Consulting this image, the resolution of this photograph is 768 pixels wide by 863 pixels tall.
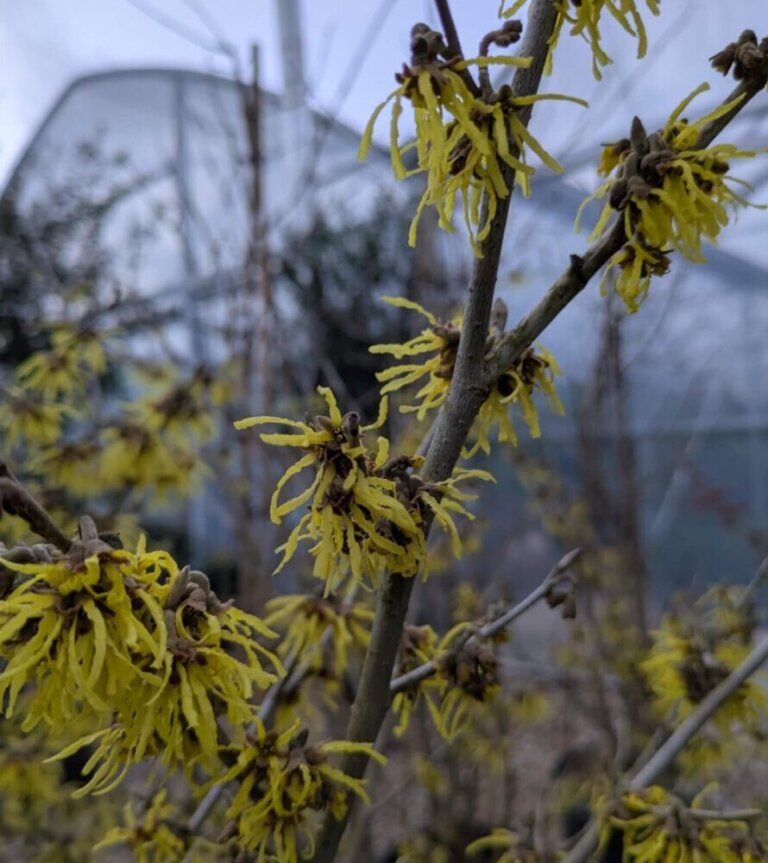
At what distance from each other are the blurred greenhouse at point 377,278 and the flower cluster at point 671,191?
204 cm

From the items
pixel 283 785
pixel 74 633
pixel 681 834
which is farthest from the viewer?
pixel 681 834

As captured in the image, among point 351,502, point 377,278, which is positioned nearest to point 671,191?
point 351,502

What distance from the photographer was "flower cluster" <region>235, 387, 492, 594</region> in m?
0.43

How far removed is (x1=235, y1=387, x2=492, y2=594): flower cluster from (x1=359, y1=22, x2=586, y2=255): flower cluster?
13 centimetres

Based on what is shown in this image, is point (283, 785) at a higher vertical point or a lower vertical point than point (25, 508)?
lower

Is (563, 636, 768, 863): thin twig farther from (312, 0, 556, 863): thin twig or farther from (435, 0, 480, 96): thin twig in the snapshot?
(435, 0, 480, 96): thin twig

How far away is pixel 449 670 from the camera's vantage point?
1.91ft

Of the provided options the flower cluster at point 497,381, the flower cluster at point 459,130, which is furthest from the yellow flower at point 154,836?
the flower cluster at point 459,130

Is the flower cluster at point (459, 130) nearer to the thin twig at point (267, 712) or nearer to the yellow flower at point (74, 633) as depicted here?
the yellow flower at point (74, 633)

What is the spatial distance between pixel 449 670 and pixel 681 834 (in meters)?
0.24

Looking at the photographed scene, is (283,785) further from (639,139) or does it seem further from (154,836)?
(639,139)

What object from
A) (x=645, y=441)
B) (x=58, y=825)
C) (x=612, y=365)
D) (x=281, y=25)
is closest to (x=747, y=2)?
(x=612, y=365)

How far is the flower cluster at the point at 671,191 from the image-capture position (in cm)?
47

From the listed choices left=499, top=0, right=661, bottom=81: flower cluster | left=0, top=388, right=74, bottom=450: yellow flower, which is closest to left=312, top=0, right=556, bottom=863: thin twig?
left=499, top=0, right=661, bottom=81: flower cluster
